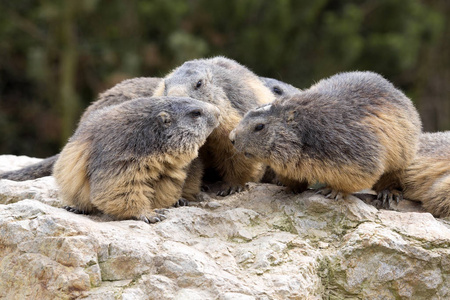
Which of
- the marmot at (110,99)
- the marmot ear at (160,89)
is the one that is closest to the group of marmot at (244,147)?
the marmot ear at (160,89)

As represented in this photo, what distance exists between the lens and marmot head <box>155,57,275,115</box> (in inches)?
308

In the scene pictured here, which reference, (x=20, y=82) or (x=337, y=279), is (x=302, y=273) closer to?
(x=337, y=279)

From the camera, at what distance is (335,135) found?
6.75m

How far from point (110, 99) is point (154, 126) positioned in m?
2.02

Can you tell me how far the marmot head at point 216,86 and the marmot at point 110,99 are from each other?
0.52 meters

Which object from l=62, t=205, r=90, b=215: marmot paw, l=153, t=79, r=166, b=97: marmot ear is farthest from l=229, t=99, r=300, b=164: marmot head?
l=62, t=205, r=90, b=215: marmot paw

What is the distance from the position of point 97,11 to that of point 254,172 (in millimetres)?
11395

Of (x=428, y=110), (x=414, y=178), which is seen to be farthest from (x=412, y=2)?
(x=414, y=178)

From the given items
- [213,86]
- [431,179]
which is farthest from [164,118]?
[431,179]

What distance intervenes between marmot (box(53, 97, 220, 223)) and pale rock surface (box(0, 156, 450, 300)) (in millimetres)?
270

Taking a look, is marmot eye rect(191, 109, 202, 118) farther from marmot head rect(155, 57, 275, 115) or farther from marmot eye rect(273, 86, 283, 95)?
marmot eye rect(273, 86, 283, 95)

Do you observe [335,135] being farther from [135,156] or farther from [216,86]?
[135,156]

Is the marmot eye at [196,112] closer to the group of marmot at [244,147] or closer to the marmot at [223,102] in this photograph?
the group of marmot at [244,147]

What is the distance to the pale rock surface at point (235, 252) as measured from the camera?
5.68m
